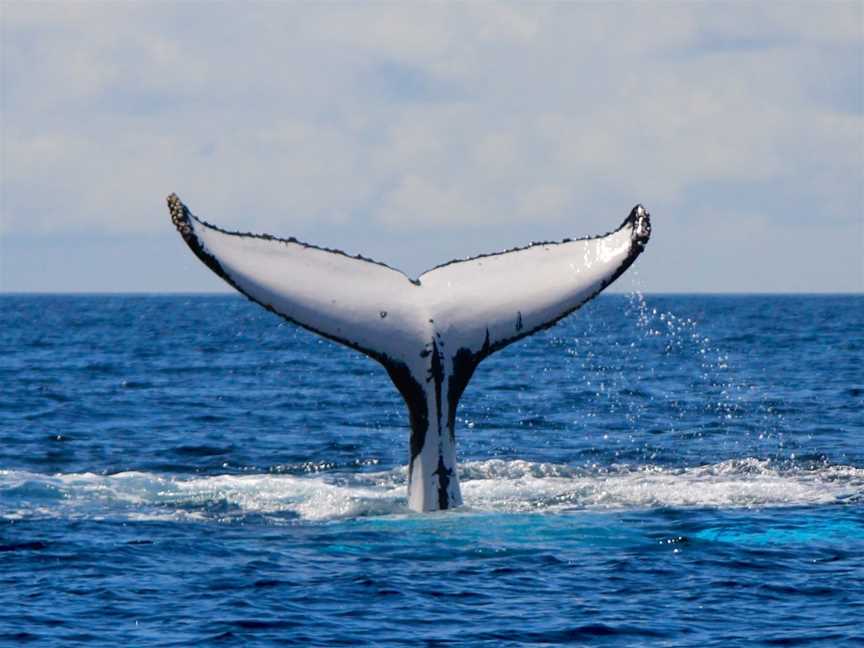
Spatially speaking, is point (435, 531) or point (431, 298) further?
point (435, 531)

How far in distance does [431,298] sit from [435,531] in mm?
2222

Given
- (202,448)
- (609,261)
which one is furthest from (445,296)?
(202,448)

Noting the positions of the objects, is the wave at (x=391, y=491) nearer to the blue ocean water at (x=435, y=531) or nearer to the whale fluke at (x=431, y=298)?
the blue ocean water at (x=435, y=531)

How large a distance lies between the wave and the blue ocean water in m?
0.05

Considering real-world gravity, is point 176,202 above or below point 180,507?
above

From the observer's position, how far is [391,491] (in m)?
17.1

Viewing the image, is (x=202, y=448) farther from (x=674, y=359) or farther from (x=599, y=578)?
(x=674, y=359)

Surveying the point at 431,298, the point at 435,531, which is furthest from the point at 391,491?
the point at 431,298

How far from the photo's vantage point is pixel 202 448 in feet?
79.6

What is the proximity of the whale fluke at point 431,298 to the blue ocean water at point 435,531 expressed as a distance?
125cm

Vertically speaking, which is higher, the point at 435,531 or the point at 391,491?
the point at 391,491

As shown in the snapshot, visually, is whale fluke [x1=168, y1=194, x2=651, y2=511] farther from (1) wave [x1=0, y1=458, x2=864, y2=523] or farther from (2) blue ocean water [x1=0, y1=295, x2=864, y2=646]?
(1) wave [x1=0, y1=458, x2=864, y2=523]

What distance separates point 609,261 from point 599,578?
8.88 ft

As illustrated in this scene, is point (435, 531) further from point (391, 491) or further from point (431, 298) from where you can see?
point (391, 491)
